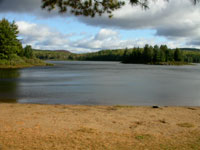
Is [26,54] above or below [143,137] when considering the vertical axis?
above

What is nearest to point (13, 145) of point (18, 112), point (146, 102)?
point (18, 112)

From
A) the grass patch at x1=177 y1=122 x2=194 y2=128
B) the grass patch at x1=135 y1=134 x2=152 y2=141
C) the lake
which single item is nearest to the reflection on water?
the lake

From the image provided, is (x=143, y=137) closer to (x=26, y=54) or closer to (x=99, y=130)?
(x=99, y=130)

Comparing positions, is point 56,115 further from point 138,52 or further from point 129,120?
point 138,52

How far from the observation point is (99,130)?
747cm

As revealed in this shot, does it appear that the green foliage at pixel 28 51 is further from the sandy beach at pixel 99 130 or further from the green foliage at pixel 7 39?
the sandy beach at pixel 99 130

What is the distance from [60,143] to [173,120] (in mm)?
5100

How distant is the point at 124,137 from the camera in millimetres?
6797

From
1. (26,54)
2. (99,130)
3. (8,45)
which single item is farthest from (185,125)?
(26,54)

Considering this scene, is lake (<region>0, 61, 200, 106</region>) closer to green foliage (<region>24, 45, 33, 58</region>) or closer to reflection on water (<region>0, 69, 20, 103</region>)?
reflection on water (<region>0, 69, 20, 103</region>)

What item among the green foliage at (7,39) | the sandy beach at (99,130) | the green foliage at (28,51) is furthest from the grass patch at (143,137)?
the green foliage at (28,51)

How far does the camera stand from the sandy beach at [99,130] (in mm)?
6082

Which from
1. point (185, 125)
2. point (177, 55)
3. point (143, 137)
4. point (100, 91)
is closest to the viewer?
point (143, 137)

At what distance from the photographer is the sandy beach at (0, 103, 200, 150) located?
6082 mm
